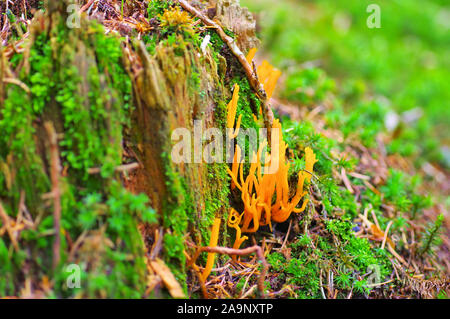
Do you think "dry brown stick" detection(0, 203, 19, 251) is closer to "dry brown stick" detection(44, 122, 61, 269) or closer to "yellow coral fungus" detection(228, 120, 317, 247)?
"dry brown stick" detection(44, 122, 61, 269)

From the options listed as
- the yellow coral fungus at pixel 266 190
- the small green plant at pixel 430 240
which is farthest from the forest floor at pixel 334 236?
the yellow coral fungus at pixel 266 190

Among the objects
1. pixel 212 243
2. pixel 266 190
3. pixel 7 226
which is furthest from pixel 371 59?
pixel 7 226

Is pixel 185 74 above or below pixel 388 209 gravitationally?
above

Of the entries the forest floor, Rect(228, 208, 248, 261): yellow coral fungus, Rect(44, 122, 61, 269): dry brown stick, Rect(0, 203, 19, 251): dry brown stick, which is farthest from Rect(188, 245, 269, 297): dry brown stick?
Rect(0, 203, 19, 251): dry brown stick

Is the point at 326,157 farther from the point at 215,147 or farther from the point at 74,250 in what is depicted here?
the point at 74,250
